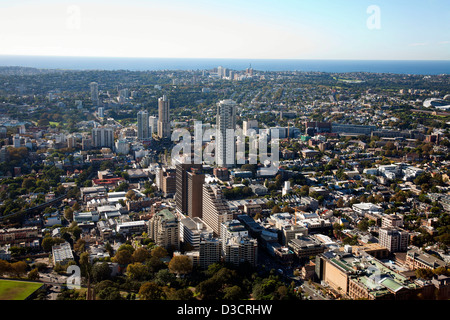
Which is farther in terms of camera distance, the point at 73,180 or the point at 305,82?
the point at 305,82

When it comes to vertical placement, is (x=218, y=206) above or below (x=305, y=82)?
below

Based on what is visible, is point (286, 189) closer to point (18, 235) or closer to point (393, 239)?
point (393, 239)

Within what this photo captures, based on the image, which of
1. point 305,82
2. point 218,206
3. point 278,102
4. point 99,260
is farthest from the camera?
point 305,82

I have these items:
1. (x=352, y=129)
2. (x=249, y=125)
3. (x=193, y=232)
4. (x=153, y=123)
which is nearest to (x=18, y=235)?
(x=193, y=232)

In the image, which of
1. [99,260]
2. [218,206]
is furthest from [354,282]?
[99,260]

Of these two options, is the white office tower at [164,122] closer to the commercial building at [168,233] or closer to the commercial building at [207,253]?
the commercial building at [168,233]

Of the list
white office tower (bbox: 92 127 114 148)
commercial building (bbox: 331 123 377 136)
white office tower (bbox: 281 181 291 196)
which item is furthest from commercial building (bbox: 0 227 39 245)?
commercial building (bbox: 331 123 377 136)

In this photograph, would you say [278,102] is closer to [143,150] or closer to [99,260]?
[143,150]
